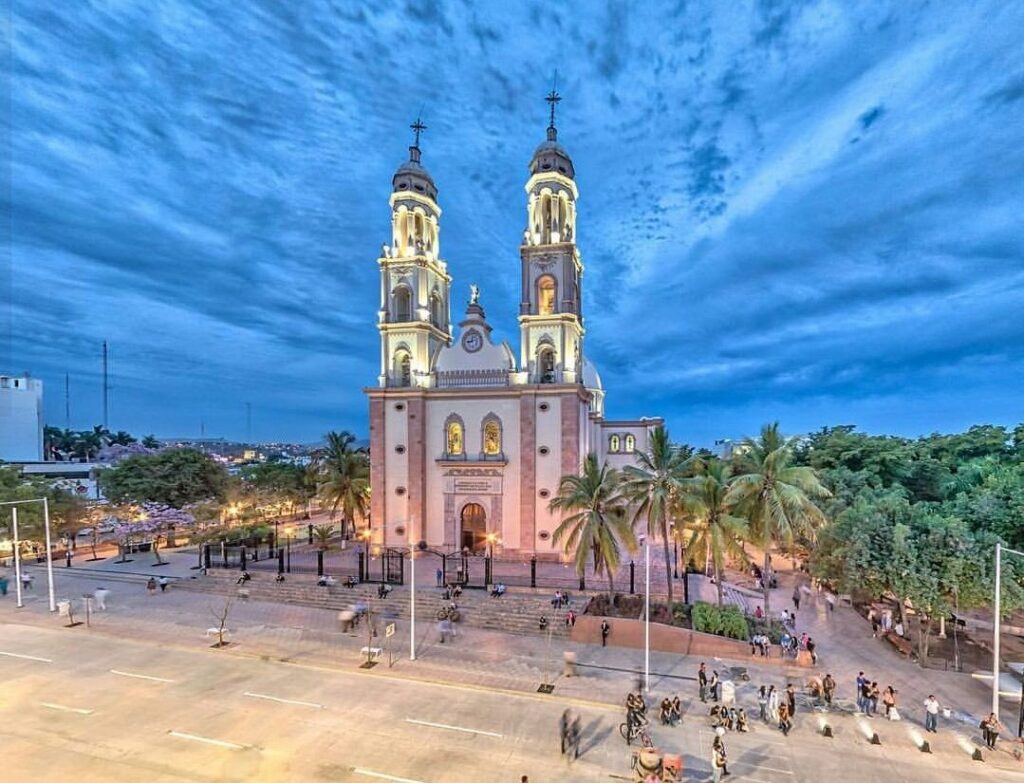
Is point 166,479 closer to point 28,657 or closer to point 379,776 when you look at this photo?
point 28,657

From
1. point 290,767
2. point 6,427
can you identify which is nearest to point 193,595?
point 290,767

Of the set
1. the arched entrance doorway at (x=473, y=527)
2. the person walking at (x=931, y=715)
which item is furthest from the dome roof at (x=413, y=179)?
the person walking at (x=931, y=715)

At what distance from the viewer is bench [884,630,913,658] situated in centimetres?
2303

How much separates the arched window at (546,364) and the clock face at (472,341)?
15.2 ft

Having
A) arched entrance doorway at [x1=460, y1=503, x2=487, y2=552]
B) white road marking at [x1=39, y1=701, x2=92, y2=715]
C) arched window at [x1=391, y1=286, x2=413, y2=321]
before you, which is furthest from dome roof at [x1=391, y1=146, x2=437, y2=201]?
white road marking at [x1=39, y1=701, x2=92, y2=715]

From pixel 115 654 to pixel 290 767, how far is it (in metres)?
14.4

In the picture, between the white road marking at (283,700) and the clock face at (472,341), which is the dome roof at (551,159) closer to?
the clock face at (472,341)

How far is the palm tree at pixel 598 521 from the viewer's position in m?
24.4

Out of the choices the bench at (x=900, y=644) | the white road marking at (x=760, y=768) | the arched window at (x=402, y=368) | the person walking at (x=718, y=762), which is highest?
the arched window at (x=402, y=368)

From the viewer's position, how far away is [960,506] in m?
24.8

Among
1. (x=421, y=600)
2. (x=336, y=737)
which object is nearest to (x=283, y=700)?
(x=336, y=737)

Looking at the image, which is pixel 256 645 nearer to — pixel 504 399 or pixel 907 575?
pixel 504 399

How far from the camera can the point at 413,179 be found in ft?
126

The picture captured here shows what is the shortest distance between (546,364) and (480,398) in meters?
5.33
